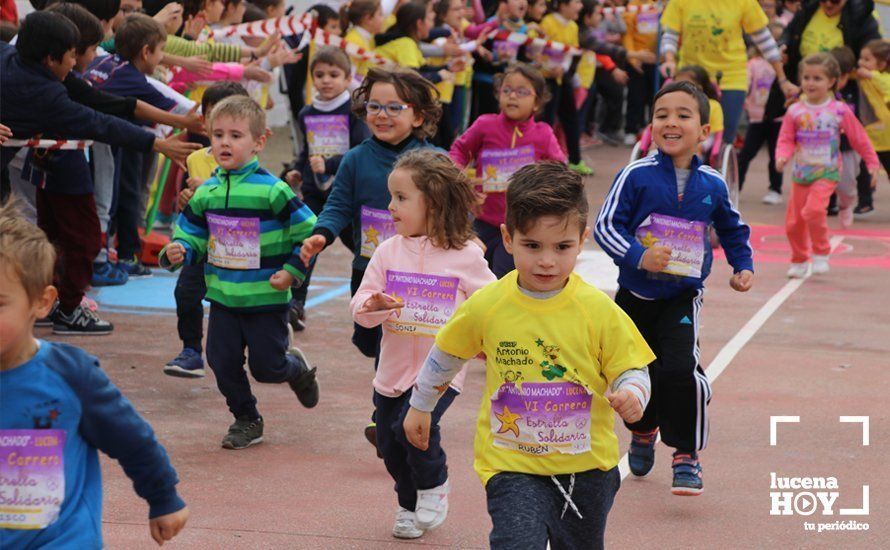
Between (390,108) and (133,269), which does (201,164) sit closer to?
(390,108)

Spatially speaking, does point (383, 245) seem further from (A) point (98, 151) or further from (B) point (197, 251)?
(A) point (98, 151)

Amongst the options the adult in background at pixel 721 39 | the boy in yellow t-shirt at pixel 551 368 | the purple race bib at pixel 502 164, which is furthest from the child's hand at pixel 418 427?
the adult in background at pixel 721 39

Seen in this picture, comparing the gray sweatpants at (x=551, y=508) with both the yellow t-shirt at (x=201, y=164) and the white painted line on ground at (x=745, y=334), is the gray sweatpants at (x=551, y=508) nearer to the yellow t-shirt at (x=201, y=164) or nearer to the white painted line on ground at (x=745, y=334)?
the white painted line on ground at (x=745, y=334)

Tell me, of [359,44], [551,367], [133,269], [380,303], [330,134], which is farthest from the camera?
[359,44]

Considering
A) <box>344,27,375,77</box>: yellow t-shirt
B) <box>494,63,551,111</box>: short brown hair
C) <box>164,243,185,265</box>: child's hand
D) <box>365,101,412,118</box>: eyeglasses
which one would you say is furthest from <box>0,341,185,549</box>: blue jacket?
<box>344,27,375,77</box>: yellow t-shirt

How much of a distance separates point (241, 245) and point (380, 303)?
1.76 metres

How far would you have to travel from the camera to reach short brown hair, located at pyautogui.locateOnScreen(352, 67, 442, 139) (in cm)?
710

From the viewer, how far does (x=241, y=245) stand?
6.96 meters

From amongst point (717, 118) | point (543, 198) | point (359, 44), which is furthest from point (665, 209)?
point (359, 44)

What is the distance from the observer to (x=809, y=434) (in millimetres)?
7445

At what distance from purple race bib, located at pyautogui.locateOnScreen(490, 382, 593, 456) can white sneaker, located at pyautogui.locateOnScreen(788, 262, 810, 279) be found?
7938 mm

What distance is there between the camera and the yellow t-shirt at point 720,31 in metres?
13.5

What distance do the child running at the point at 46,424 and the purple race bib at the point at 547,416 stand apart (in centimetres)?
123

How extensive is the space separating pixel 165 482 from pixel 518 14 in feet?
47.4
